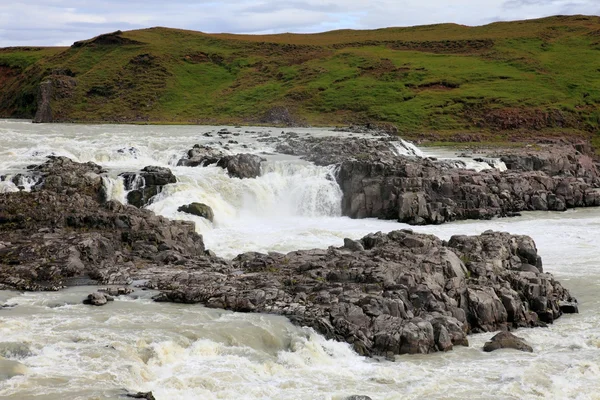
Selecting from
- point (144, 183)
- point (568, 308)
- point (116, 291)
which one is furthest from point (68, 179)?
point (568, 308)

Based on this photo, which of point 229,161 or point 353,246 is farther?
point 229,161

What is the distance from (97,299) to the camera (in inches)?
1033

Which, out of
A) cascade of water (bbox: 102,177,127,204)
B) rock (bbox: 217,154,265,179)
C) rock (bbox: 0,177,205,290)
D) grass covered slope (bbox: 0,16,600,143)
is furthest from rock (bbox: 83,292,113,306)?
grass covered slope (bbox: 0,16,600,143)

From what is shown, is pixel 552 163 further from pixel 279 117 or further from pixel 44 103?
pixel 44 103

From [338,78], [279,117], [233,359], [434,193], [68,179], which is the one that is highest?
[338,78]

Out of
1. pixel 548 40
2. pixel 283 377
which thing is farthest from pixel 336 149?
pixel 548 40

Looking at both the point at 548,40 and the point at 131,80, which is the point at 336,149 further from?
the point at 548,40

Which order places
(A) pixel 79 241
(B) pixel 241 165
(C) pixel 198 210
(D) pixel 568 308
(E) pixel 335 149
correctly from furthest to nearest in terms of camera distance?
(E) pixel 335 149 < (B) pixel 241 165 < (C) pixel 198 210 < (A) pixel 79 241 < (D) pixel 568 308

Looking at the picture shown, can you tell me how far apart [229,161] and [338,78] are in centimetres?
5958

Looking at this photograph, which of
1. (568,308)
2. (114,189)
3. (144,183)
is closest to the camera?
(568,308)

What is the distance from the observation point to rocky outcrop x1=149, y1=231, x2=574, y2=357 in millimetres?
24875

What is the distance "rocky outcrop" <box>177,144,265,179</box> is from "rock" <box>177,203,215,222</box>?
7.78 m

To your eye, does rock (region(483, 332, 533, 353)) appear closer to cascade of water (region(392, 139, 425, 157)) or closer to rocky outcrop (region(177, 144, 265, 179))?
rocky outcrop (region(177, 144, 265, 179))

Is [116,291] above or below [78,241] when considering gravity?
below
